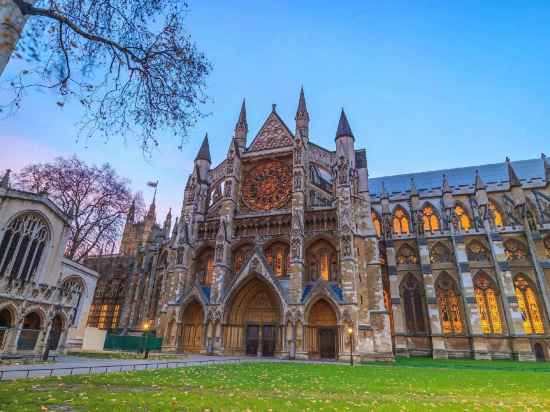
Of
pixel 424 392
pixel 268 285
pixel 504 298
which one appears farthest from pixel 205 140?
pixel 504 298

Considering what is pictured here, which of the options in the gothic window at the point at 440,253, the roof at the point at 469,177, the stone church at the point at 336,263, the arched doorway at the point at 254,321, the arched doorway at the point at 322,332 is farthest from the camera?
the roof at the point at 469,177

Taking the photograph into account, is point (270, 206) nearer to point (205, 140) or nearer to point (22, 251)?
point (205, 140)

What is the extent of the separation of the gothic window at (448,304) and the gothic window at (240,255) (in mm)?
20031

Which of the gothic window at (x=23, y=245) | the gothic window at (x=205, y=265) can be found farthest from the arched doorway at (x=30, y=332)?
the gothic window at (x=205, y=265)

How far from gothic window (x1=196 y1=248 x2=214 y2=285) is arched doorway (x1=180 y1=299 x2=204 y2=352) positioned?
2669 mm

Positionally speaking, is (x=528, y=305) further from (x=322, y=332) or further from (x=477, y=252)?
(x=322, y=332)

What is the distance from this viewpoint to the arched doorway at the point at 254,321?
2395 centimetres

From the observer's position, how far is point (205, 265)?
1103 inches

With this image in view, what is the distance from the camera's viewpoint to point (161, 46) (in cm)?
646

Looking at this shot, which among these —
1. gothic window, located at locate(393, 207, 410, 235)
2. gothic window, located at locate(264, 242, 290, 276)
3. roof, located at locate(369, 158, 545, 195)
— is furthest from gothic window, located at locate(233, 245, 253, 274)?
roof, located at locate(369, 158, 545, 195)

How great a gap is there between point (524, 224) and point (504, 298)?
26.2ft

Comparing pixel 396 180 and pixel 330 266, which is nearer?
pixel 330 266

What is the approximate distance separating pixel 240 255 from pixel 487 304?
2427cm

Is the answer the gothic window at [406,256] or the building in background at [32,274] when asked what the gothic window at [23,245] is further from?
the gothic window at [406,256]
